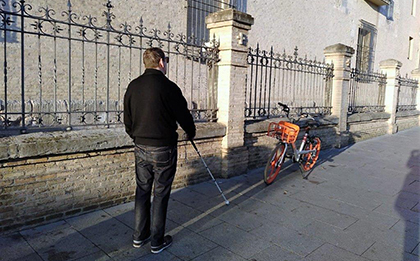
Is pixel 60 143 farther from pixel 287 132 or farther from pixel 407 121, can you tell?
pixel 407 121

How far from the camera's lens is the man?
129 inches

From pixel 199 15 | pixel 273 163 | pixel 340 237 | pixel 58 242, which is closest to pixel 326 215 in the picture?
pixel 340 237

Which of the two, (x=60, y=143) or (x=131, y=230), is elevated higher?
(x=60, y=143)

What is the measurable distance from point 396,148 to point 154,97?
9.25 metres

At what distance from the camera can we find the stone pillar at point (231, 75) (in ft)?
19.2

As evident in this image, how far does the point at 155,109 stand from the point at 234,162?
10.5 ft

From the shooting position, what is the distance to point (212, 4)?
1188 centimetres

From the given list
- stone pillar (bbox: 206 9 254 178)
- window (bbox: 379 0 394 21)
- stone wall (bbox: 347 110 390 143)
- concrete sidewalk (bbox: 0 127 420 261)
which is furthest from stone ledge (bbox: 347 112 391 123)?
window (bbox: 379 0 394 21)

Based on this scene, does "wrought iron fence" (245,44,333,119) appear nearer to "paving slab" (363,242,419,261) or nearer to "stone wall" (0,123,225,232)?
"stone wall" (0,123,225,232)

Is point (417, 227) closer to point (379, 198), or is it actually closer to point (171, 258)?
point (379, 198)

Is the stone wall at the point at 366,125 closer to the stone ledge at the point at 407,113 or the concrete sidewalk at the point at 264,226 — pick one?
the stone ledge at the point at 407,113

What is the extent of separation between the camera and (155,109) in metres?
3.25

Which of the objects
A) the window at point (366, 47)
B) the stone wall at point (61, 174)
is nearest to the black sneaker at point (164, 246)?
the stone wall at point (61, 174)

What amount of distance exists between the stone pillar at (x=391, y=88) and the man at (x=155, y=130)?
38.9 ft
